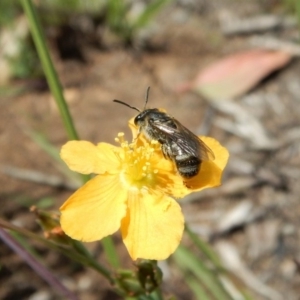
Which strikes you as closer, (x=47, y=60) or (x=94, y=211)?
(x=94, y=211)

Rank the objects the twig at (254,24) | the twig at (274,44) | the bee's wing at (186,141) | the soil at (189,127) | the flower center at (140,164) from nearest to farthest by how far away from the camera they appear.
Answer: the bee's wing at (186,141)
the flower center at (140,164)
the soil at (189,127)
the twig at (274,44)
the twig at (254,24)

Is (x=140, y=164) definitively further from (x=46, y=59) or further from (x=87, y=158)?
(x=46, y=59)

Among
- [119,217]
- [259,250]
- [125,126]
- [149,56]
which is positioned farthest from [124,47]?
[119,217]

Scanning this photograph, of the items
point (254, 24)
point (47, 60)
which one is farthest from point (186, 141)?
point (254, 24)

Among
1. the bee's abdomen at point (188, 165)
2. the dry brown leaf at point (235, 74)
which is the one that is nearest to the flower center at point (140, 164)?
the bee's abdomen at point (188, 165)

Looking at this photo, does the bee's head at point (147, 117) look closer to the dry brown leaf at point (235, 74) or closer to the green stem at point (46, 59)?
the green stem at point (46, 59)

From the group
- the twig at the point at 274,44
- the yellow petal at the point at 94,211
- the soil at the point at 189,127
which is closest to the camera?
the yellow petal at the point at 94,211
